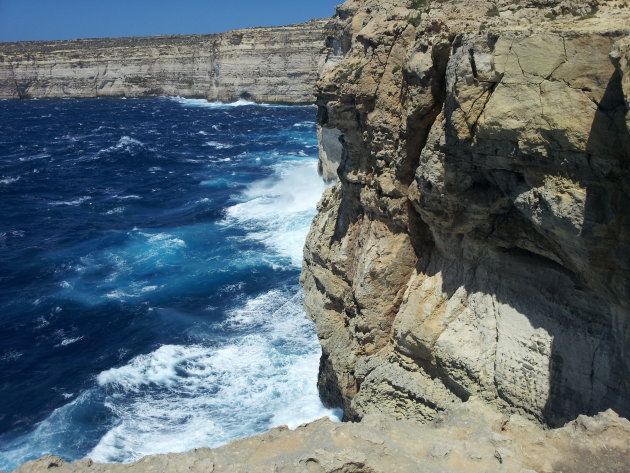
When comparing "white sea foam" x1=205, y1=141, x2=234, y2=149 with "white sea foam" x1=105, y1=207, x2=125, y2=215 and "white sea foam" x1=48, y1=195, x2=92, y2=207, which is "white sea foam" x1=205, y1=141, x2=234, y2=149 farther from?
"white sea foam" x1=105, y1=207, x2=125, y2=215

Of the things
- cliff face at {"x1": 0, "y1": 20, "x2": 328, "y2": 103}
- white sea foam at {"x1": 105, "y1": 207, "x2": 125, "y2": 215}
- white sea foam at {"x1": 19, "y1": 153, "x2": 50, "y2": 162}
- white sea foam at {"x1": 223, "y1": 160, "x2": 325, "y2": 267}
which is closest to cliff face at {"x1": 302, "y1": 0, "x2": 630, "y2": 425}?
white sea foam at {"x1": 223, "y1": 160, "x2": 325, "y2": 267}

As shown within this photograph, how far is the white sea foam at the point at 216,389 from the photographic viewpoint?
55.3 ft

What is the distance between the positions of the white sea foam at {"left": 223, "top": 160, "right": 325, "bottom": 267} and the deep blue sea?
0.53 ft

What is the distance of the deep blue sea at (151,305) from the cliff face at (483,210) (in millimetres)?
5426

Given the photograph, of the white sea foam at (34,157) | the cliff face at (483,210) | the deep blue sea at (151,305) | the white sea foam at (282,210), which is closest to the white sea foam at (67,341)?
the deep blue sea at (151,305)

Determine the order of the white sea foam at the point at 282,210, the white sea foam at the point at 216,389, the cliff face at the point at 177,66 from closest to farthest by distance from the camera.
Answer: the white sea foam at the point at 216,389, the white sea foam at the point at 282,210, the cliff face at the point at 177,66

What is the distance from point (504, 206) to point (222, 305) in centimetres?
1731

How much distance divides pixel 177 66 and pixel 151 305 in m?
97.2

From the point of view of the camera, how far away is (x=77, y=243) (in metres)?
34.6

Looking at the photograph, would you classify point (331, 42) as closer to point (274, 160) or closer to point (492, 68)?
point (274, 160)

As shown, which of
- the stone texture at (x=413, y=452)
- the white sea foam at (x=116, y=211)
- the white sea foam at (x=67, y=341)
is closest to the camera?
the stone texture at (x=413, y=452)

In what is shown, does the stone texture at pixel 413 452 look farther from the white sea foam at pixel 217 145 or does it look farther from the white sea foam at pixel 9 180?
the white sea foam at pixel 217 145

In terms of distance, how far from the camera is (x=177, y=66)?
113 metres

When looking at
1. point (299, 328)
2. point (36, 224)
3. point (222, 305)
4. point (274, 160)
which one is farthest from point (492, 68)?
point (274, 160)
